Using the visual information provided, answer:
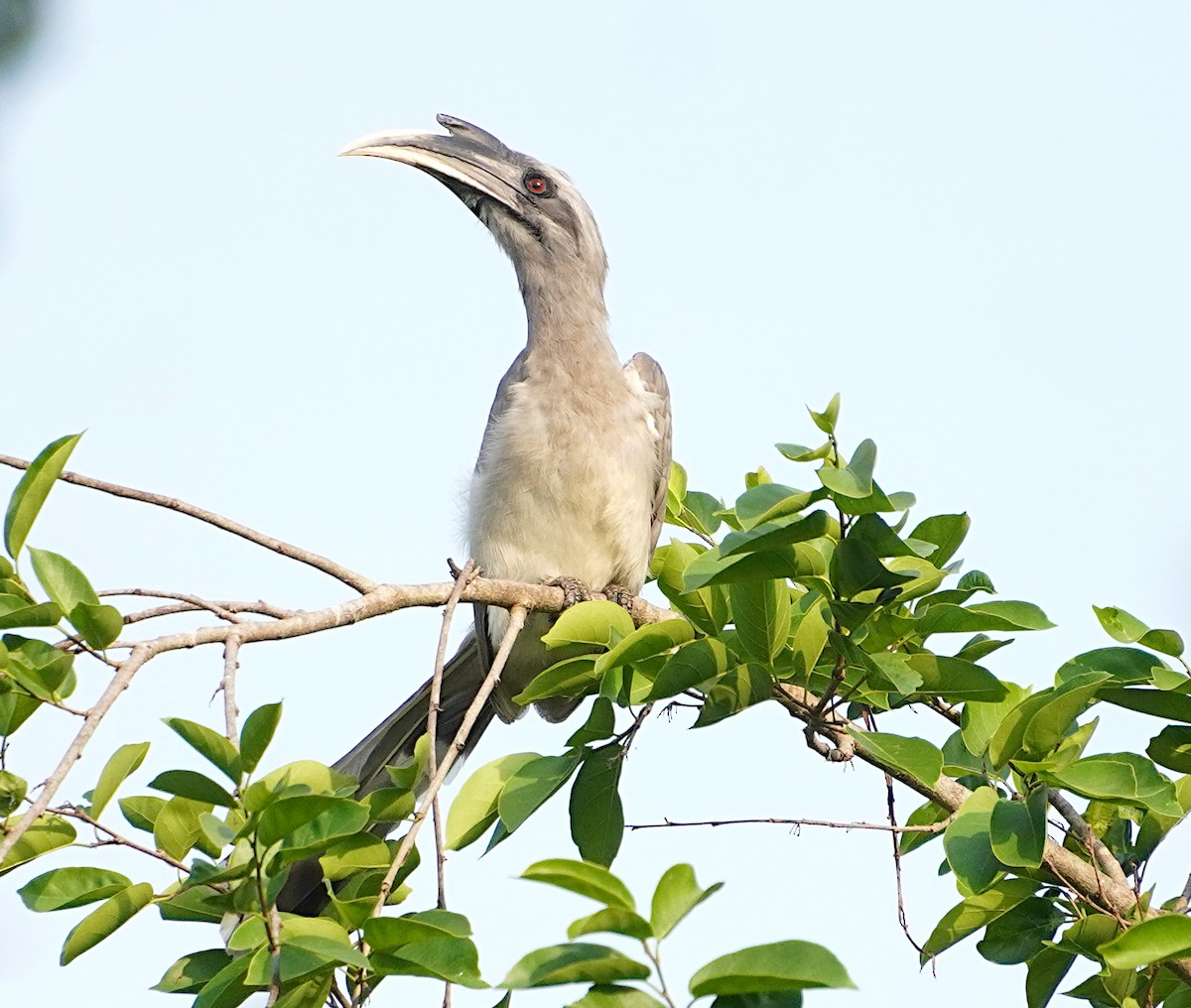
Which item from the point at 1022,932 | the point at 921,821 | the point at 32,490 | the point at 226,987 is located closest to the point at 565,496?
the point at 921,821

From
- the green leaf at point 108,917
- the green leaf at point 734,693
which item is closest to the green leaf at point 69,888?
the green leaf at point 108,917

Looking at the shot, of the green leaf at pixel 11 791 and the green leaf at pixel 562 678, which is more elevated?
the green leaf at pixel 562 678

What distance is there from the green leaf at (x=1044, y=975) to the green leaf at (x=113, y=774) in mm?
1825

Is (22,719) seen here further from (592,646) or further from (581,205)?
(581,205)

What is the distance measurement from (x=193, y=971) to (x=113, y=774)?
394mm

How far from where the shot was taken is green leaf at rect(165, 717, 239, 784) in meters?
1.98

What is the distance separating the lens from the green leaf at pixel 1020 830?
240 centimetres

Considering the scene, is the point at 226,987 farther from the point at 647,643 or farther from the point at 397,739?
the point at 397,739

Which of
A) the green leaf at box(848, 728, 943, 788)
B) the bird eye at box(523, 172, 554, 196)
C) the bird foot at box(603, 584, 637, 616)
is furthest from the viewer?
the bird eye at box(523, 172, 554, 196)

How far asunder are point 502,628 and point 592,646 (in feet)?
4.91

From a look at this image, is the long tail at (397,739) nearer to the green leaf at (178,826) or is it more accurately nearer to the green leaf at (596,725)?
the green leaf at (178,826)

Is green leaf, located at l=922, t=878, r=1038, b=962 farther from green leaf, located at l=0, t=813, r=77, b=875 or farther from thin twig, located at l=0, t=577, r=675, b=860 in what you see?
green leaf, located at l=0, t=813, r=77, b=875

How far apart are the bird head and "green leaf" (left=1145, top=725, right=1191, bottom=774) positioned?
3415 mm

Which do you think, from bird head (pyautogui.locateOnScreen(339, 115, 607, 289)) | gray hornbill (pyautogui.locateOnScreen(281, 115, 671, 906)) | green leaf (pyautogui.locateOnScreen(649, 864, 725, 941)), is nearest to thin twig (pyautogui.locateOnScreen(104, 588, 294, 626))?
green leaf (pyautogui.locateOnScreen(649, 864, 725, 941))
